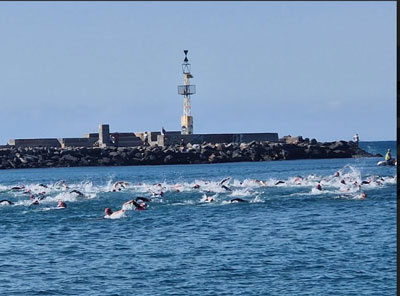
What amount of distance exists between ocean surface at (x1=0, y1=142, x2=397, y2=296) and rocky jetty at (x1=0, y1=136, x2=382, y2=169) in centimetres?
5148

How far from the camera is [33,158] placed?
322 ft

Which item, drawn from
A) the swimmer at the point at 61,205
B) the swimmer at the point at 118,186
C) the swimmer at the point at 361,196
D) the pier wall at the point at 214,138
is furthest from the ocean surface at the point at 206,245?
the pier wall at the point at 214,138

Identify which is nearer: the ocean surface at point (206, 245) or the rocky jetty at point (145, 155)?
the ocean surface at point (206, 245)

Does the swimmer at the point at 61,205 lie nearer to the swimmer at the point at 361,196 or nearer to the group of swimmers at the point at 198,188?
the group of swimmers at the point at 198,188

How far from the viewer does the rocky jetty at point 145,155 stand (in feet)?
321

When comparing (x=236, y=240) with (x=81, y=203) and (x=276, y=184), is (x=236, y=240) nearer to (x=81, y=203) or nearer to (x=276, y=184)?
(x=81, y=203)

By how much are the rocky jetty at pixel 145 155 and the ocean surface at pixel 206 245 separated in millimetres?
51477

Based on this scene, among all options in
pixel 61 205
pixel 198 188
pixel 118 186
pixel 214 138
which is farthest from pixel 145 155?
pixel 61 205

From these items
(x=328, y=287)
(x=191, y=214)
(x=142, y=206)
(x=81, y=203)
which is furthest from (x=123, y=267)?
(x=81, y=203)

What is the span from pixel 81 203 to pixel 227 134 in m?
69.1

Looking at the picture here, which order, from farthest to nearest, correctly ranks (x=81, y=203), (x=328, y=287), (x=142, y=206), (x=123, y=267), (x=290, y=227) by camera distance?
(x=81, y=203)
(x=142, y=206)
(x=290, y=227)
(x=123, y=267)
(x=328, y=287)

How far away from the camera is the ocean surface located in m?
21.6

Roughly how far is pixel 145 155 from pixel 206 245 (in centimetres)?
7096

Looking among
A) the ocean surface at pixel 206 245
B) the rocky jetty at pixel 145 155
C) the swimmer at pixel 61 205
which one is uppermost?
the rocky jetty at pixel 145 155
